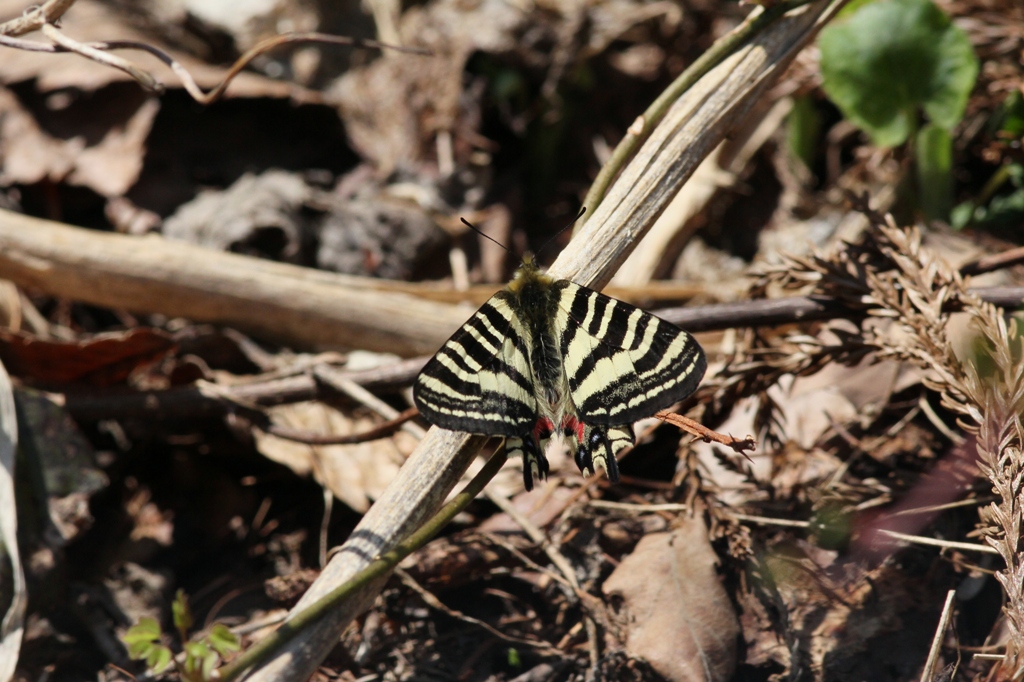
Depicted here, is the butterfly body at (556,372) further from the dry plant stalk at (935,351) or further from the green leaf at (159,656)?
the green leaf at (159,656)

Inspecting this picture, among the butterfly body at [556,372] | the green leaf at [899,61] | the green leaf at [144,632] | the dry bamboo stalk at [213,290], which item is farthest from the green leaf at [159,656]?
the green leaf at [899,61]

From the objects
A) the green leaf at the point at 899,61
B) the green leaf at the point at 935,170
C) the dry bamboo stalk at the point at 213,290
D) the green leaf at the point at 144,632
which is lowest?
the green leaf at the point at 144,632

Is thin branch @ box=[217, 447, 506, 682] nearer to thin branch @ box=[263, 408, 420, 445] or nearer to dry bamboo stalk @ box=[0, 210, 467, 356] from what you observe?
thin branch @ box=[263, 408, 420, 445]

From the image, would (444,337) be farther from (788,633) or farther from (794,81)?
(794,81)

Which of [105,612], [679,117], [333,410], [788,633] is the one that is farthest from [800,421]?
[105,612]

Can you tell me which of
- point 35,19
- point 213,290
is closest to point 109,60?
point 35,19

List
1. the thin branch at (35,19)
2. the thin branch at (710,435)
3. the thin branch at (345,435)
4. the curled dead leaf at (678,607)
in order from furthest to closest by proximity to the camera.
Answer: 1. the thin branch at (345,435)
2. the thin branch at (35,19)
3. the curled dead leaf at (678,607)
4. the thin branch at (710,435)
